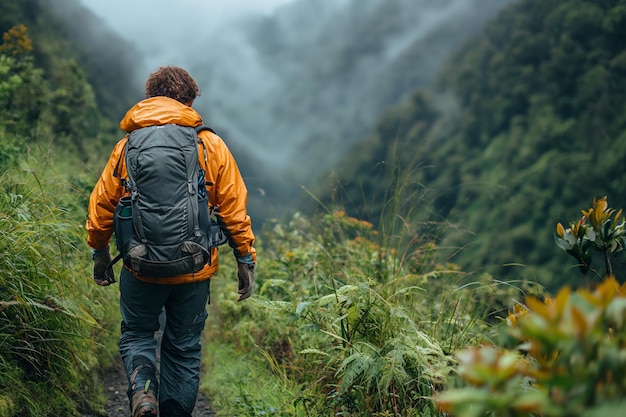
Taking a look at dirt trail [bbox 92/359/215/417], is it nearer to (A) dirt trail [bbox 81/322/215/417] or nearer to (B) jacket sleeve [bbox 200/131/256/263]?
(A) dirt trail [bbox 81/322/215/417]

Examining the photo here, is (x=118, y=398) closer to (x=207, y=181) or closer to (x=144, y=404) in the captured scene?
(x=144, y=404)

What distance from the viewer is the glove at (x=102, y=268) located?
9.89 feet

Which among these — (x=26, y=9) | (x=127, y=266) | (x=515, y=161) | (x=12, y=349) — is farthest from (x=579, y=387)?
(x=515, y=161)

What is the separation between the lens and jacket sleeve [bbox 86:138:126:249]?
110 inches

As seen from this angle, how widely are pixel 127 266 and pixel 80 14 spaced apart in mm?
41869

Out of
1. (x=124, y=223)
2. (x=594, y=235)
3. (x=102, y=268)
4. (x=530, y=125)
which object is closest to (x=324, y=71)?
(x=530, y=125)

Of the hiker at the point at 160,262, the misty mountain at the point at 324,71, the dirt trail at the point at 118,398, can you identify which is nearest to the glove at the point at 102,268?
the hiker at the point at 160,262

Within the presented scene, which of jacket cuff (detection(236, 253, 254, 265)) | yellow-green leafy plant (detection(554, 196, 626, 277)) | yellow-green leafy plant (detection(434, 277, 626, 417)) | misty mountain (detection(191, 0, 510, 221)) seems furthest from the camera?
misty mountain (detection(191, 0, 510, 221))

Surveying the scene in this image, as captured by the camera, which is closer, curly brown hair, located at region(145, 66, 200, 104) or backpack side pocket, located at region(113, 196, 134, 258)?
backpack side pocket, located at region(113, 196, 134, 258)

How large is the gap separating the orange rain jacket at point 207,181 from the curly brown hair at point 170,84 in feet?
0.40

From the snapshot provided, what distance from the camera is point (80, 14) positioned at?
39.6m

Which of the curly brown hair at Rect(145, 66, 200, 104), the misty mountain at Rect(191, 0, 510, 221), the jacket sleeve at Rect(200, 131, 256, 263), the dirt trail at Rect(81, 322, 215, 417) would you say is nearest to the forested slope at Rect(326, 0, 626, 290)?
the misty mountain at Rect(191, 0, 510, 221)

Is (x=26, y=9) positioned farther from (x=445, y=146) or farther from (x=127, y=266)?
(x=445, y=146)

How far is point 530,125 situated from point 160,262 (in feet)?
231
